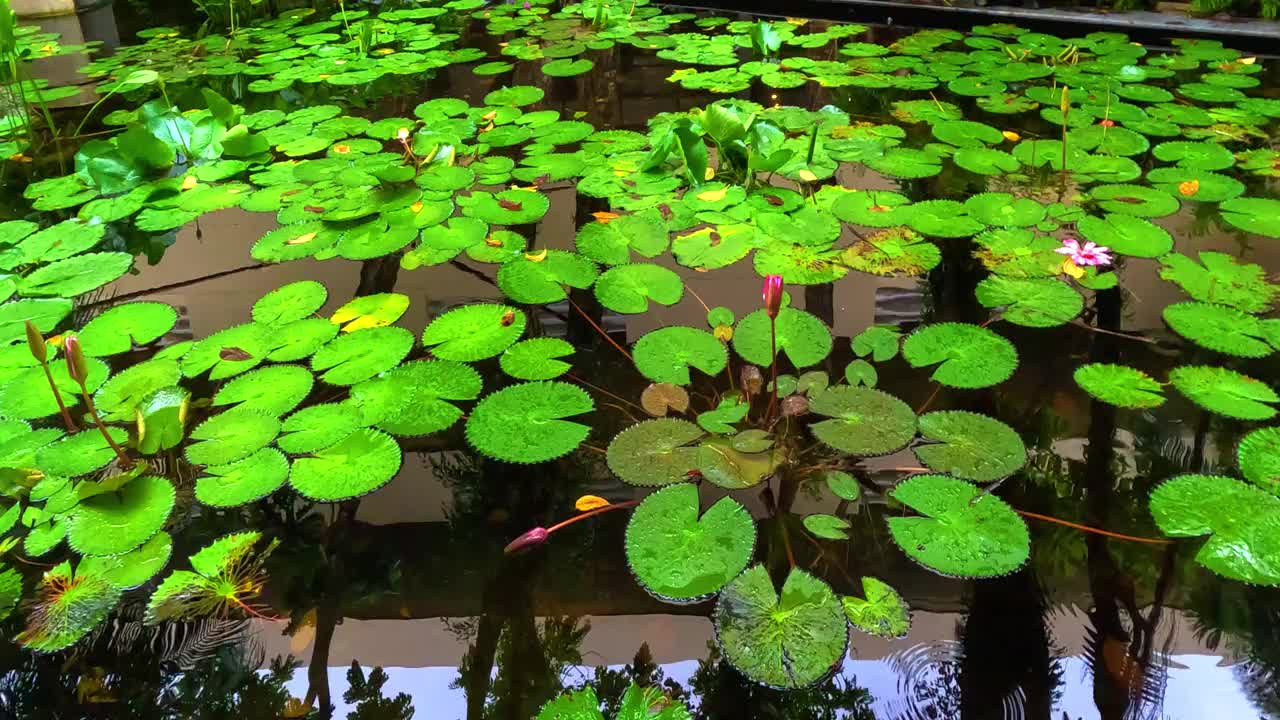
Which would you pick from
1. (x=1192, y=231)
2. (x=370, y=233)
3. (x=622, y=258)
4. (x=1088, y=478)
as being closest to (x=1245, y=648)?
(x=1088, y=478)

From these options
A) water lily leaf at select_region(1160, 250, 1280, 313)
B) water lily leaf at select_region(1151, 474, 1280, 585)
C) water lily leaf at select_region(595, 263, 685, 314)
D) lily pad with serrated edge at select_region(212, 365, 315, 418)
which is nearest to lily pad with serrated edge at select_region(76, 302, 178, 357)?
lily pad with serrated edge at select_region(212, 365, 315, 418)

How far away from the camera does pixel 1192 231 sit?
1.71 meters

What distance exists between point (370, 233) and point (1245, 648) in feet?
5.78

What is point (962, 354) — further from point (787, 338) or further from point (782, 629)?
point (782, 629)

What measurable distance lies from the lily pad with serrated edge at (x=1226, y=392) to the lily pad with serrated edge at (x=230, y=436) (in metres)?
1.52

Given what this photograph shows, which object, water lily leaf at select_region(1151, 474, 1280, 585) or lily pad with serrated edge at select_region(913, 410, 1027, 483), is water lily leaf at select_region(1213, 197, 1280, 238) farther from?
lily pad with serrated edge at select_region(913, 410, 1027, 483)

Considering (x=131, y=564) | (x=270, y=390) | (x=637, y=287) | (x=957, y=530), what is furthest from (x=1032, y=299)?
(x=131, y=564)

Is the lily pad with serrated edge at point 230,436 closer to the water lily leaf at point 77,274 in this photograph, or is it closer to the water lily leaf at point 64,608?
the water lily leaf at point 64,608

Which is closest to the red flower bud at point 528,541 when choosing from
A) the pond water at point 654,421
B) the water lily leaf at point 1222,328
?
the pond water at point 654,421

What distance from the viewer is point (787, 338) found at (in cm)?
140

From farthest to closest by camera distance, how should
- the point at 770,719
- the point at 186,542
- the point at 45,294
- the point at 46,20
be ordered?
1. the point at 46,20
2. the point at 45,294
3. the point at 186,542
4. the point at 770,719

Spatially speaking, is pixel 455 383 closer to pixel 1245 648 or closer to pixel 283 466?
pixel 283 466

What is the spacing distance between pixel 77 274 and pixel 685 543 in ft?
5.16

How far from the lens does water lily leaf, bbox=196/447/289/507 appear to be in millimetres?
1129
